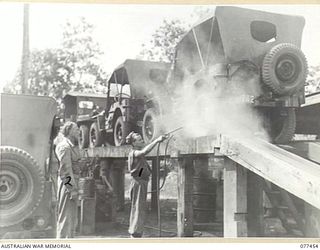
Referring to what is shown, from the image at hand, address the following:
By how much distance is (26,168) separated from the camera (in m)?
2.28

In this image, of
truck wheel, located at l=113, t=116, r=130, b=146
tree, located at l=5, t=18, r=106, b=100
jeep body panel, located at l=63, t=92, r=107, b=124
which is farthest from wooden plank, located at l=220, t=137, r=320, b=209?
jeep body panel, located at l=63, t=92, r=107, b=124

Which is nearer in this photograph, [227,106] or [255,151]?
[255,151]

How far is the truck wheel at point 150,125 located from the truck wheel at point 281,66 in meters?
0.70

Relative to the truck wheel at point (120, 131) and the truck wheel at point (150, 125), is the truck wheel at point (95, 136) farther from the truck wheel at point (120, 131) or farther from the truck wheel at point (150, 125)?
the truck wheel at point (150, 125)

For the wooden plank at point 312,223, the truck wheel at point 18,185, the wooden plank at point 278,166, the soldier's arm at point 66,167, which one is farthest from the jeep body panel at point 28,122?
the wooden plank at point 312,223

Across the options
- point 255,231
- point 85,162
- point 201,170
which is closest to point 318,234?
point 255,231

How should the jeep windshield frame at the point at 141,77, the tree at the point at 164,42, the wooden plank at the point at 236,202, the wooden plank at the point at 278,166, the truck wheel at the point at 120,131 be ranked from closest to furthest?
the wooden plank at the point at 278,166 → the wooden plank at the point at 236,202 → the tree at the point at 164,42 → the jeep windshield frame at the point at 141,77 → the truck wheel at the point at 120,131

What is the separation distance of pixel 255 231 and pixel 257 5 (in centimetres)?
111

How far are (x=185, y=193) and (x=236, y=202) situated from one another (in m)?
0.51

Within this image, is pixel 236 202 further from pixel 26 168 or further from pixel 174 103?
pixel 26 168

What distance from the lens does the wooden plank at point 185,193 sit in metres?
2.65

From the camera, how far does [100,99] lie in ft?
11.8

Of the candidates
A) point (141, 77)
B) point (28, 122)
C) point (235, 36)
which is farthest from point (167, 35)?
point (28, 122)

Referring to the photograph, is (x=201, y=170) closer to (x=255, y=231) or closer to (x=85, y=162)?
(x=85, y=162)
